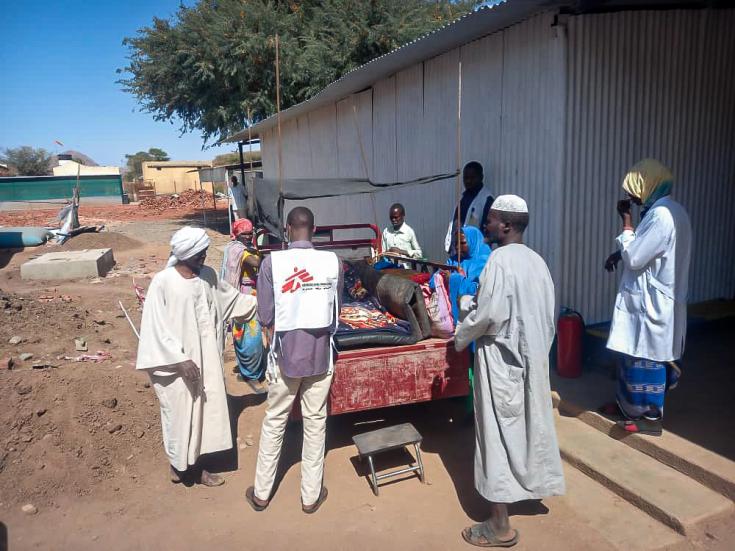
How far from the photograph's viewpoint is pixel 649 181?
11.8ft

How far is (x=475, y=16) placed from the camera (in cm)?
505

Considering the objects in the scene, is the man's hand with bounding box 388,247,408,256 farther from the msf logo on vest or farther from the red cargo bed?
the msf logo on vest

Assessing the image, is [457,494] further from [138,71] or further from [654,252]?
[138,71]

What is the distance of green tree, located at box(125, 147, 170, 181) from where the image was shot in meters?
60.1

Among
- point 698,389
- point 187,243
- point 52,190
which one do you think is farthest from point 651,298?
point 52,190

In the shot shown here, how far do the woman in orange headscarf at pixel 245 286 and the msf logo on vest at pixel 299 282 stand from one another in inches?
83.2

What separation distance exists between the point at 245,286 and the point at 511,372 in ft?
10.4

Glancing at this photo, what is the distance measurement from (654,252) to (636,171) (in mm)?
607

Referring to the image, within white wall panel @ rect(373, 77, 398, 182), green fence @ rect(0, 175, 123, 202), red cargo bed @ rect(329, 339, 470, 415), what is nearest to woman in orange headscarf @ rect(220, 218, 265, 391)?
red cargo bed @ rect(329, 339, 470, 415)

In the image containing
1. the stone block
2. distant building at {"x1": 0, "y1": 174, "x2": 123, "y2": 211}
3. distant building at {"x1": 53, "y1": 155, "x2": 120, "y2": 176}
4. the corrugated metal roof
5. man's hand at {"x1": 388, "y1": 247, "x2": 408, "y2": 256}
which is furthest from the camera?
distant building at {"x1": 53, "y1": 155, "x2": 120, "y2": 176}

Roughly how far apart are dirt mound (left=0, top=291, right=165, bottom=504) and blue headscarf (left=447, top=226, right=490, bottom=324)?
2557 millimetres

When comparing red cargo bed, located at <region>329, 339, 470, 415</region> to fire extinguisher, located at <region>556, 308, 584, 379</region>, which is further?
fire extinguisher, located at <region>556, 308, 584, 379</region>

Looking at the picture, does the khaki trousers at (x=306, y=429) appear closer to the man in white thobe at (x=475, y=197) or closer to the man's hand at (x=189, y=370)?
the man's hand at (x=189, y=370)

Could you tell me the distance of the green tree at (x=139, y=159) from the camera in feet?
197
